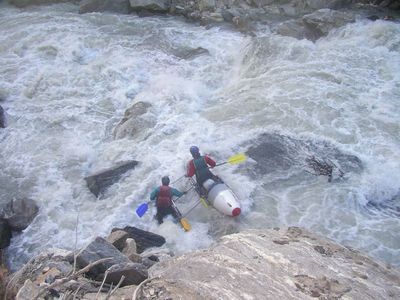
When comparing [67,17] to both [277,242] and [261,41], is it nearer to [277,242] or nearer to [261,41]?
[261,41]

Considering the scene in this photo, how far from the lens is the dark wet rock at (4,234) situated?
741 centimetres

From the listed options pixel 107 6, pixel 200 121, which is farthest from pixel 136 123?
pixel 107 6

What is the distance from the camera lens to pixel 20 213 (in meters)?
7.89

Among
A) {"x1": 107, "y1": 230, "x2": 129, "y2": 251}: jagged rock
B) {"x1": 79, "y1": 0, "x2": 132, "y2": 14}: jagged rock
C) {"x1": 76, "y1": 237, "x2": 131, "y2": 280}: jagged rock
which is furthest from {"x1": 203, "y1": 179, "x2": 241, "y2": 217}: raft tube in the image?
{"x1": 79, "y1": 0, "x2": 132, "y2": 14}: jagged rock

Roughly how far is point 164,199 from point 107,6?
1021cm

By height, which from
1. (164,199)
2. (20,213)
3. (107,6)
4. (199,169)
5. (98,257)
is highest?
(107,6)

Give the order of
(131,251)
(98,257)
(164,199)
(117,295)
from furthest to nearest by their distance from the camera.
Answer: (164,199), (131,251), (98,257), (117,295)

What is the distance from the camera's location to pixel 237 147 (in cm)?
921

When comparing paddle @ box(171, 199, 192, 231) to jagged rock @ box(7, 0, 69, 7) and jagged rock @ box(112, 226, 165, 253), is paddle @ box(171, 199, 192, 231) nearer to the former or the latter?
jagged rock @ box(112, 226, 165, 253)

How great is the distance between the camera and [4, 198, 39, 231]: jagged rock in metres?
7.74

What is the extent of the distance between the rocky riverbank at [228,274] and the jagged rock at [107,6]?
12.1 meters

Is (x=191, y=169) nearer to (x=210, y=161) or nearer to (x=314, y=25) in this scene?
(x=210, y=161)

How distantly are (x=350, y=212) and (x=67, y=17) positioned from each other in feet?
39.4

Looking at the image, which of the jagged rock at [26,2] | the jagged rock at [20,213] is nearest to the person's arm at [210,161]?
the jagged rock at [20,213]
